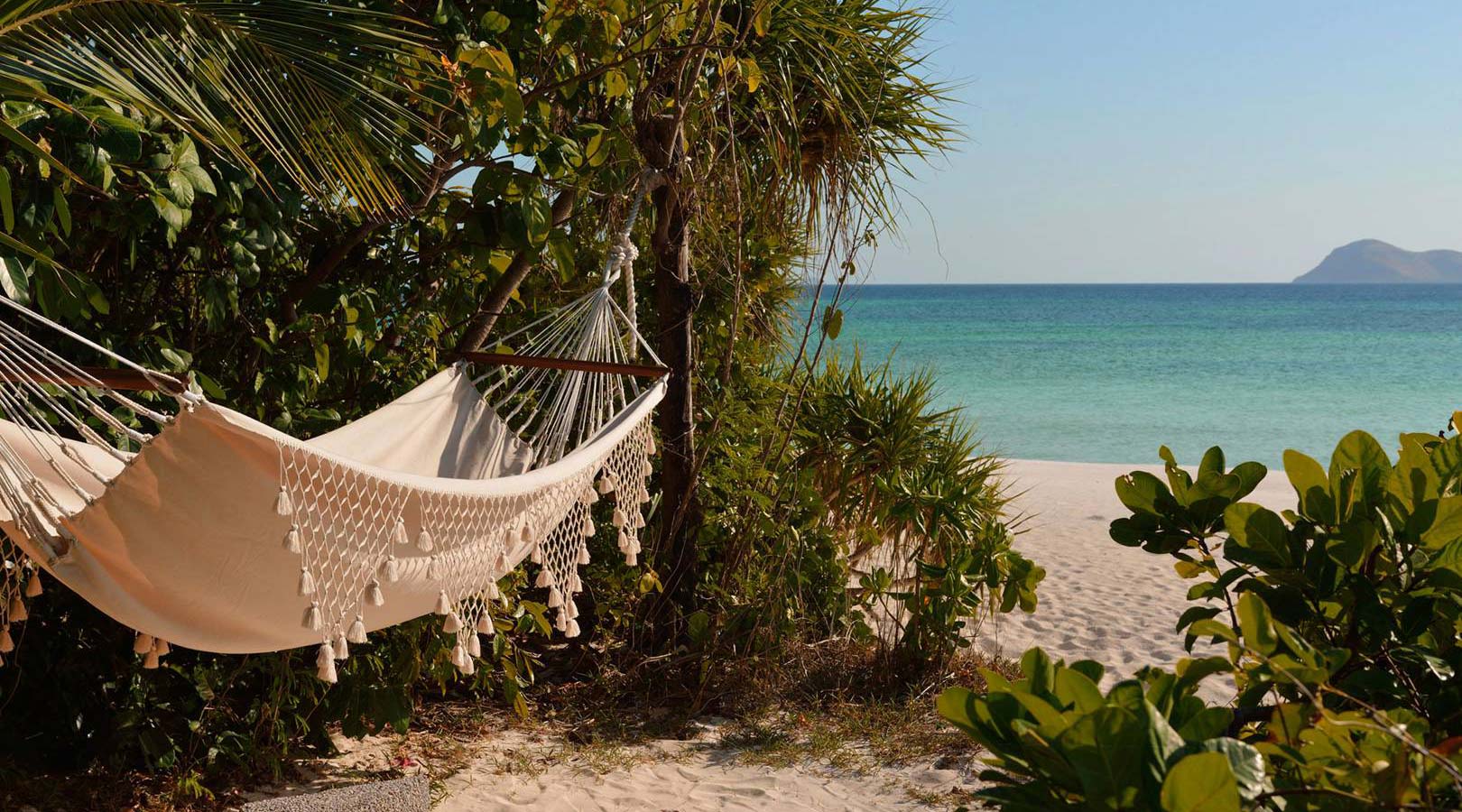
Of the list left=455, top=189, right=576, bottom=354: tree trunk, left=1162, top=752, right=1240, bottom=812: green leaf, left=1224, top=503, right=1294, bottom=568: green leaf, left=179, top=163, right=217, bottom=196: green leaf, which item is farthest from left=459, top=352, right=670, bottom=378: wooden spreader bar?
left=1162, top=752, right=1240, bottom=812: green leaf

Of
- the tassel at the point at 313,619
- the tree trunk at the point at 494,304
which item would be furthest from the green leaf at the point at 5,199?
the tree trunk at the point at 494,304

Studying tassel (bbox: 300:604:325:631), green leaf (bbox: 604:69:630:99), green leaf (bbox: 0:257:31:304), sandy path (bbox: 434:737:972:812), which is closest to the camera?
green leaf (bbox: 0:257:31:304)

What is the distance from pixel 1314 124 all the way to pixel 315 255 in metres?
25.1

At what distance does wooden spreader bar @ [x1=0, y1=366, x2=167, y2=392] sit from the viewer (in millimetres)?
1311

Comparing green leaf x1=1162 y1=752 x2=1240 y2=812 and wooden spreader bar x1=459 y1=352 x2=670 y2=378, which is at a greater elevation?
wooden spreader bar x1=459 y1=352 x2=670 y2=378

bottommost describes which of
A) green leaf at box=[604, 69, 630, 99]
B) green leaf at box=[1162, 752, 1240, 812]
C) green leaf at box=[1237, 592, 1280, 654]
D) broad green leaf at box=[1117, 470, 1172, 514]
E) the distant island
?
green leaf at box=[1162, 752, 1240, 812]

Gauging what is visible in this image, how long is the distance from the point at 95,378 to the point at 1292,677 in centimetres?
136

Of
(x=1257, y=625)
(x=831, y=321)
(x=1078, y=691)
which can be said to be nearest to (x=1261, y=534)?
(x=1257, y=625)

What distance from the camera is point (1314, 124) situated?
75.3 ft

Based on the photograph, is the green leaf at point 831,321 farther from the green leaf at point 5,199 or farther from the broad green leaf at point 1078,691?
the broad green leaf at point 1078,691

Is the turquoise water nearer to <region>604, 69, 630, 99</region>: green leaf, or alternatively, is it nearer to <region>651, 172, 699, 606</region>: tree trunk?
<region>651, 172, 699, 606</region>: tree trunk

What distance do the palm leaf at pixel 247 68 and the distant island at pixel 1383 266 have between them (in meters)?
66.9

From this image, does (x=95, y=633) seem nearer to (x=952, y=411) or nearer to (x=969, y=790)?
(x=969, y=790)

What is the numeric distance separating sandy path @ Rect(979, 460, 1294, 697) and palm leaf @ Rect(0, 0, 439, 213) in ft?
7.27
